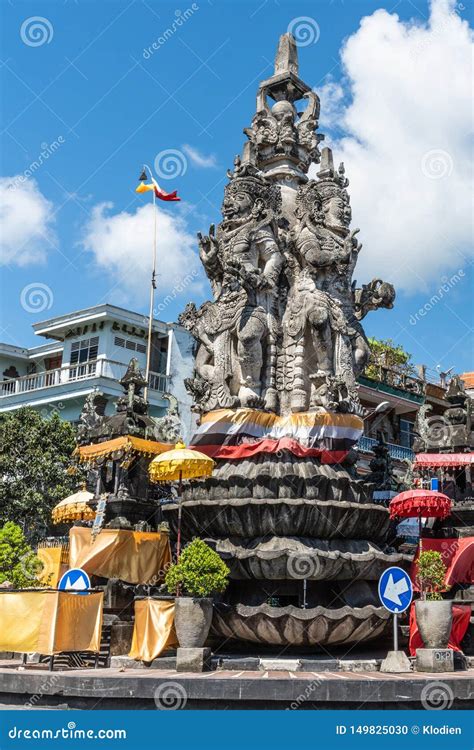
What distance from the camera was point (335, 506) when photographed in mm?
14055

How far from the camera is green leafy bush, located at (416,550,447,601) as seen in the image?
13055mm

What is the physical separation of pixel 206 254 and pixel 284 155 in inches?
144

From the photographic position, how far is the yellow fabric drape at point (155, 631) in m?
12.4

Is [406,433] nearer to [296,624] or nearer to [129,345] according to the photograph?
[129,345]

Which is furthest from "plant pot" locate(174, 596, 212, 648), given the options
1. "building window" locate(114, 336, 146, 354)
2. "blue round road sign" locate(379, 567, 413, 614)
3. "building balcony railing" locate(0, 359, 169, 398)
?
"building window" locate(114, 336, 146, 354)

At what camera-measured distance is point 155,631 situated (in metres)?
12.5

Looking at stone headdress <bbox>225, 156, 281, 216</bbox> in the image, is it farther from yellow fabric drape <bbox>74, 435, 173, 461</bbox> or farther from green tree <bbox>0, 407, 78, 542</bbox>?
green tree <bbox>0, 407, 78, 542</bbox>

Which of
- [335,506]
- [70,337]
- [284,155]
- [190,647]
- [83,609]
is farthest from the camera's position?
[70,337]

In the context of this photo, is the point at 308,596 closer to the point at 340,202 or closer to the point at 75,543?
the point at 75,543

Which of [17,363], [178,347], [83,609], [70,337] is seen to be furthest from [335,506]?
[17,363]

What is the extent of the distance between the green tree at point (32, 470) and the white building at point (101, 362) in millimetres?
5384

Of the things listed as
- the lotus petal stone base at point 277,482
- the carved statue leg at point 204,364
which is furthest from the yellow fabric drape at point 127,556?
the carved statue leg at point 204,364

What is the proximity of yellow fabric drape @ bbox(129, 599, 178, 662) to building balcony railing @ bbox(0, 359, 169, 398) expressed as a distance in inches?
956

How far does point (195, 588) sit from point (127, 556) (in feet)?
11.2
